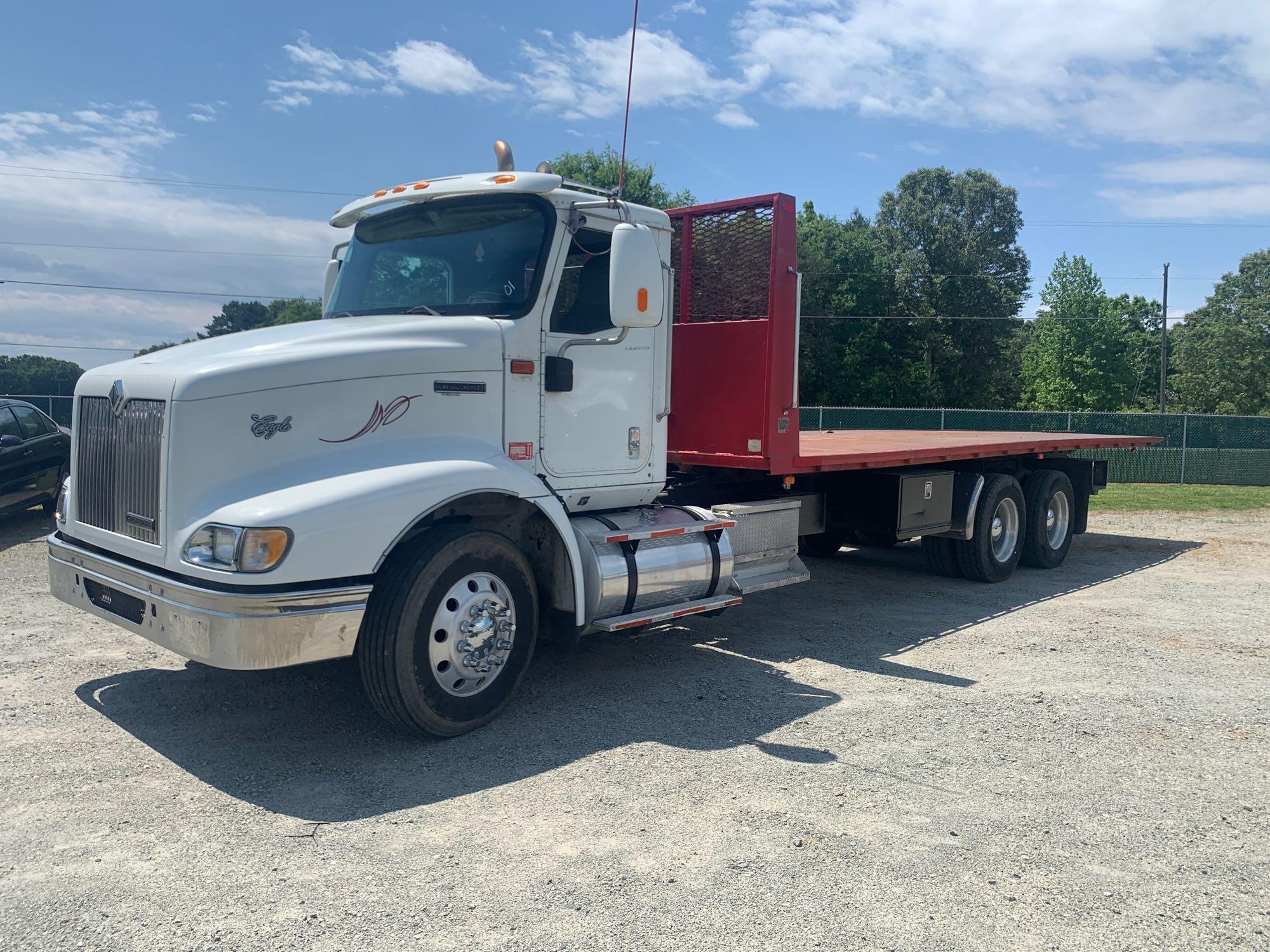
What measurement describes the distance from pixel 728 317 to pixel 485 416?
8.39 feet

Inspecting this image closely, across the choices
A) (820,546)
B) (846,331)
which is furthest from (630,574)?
(846,331)

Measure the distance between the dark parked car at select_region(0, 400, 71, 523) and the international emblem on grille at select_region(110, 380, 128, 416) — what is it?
7427 mm

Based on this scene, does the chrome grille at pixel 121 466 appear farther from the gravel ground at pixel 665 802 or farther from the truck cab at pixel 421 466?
the gravel ground at pixel 665 802

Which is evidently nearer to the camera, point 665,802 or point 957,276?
point 665,802

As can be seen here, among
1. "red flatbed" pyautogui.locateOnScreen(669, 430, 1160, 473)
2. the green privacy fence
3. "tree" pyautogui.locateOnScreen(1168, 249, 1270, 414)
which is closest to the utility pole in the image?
"tree" pyautogui.locateOnScreen(1168, 249, 1270, 414)

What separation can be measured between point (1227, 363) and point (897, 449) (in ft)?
181

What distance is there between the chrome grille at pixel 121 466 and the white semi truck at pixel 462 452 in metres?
0.02

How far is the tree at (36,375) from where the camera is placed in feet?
108

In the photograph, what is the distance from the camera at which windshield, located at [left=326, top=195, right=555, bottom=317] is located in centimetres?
547

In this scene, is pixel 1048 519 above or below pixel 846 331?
below

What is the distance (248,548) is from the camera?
413 centimetres

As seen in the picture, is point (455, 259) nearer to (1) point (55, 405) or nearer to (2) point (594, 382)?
(2) point (594, 382)

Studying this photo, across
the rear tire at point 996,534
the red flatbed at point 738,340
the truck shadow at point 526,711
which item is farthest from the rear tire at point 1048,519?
the red flatbed at point 738,340

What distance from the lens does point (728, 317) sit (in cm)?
714
